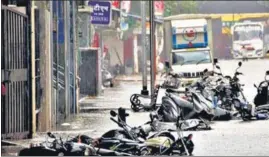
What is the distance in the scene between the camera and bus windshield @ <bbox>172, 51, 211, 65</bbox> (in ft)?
104

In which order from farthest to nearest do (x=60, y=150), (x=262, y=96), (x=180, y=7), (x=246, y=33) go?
(x=180, y=7)
(x=246, y=33)
(x=262, y=96)
(x=60, y=150)

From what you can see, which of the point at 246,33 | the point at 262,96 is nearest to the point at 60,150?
the point at 262,96

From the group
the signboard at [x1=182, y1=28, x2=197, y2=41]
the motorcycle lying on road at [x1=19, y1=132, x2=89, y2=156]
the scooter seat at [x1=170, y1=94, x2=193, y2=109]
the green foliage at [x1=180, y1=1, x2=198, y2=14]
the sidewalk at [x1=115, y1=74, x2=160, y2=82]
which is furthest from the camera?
the green foliage at [x1=180, y1=1, x2=198, y2=14]

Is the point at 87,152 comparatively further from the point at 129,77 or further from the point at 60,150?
the point at 129,77


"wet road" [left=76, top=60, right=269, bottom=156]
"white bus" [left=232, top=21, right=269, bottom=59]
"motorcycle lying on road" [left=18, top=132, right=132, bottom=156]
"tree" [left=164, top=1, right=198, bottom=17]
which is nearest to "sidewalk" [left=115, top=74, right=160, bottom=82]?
"white bus" [left=232, top=21, right=269, bottom=59]

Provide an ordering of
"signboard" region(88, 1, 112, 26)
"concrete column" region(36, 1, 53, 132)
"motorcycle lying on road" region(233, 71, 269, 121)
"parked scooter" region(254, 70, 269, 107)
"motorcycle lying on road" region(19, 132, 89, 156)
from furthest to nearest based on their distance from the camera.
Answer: "signboard" region(88, 1, 112, 26) < "parked scooter" region(254, 70, 269, 107) < "motorcycle lying on road" region(233, 71, 269, 121) < "concrete column" region(36, 1, 53, 132) < "motorcycle lying on road" region(19, 132, 89, 156)

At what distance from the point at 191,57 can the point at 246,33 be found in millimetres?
11352

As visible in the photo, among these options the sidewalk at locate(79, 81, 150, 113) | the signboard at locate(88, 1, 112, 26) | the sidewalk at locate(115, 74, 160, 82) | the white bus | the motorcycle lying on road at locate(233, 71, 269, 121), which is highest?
the signboard at locate(88, 1, 112, 26)

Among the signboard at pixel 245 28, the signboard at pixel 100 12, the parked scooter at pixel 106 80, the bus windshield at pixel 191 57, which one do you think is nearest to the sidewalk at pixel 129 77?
the signboard at pixel 245 28

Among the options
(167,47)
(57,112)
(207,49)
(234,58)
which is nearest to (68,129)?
(57,112)

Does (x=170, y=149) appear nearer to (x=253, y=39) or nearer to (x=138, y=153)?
(x=138, y=153)

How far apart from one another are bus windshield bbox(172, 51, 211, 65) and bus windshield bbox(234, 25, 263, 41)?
316 inches

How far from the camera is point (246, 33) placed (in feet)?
140

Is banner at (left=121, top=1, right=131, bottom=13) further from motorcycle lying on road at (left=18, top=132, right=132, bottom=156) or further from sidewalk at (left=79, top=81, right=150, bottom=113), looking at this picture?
motorcycle lying on road at (left=18, top=132, right=132, bottom=156)
